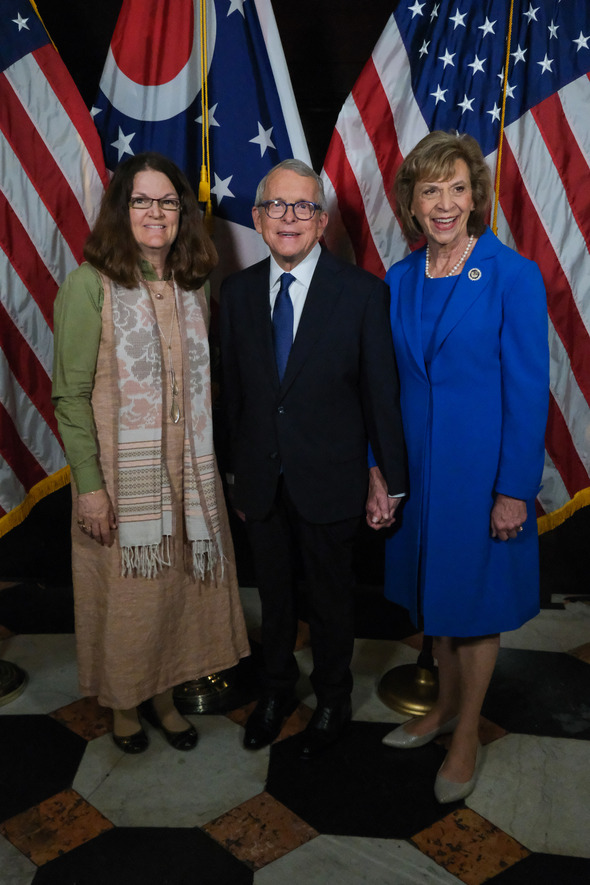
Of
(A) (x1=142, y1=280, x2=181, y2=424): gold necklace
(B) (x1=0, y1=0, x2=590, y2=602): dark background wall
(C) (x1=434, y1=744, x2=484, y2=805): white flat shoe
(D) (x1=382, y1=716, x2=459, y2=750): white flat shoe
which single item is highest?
(B) (x1=0, y1=0, x2=590, y2=602): dark background wall

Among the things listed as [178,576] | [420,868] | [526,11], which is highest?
[526,11]

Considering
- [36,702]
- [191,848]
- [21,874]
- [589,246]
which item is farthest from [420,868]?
[589,246]

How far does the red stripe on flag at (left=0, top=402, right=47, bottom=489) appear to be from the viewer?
2.49 m

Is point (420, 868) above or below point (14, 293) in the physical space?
below

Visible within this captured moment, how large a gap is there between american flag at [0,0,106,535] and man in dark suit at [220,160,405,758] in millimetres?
722

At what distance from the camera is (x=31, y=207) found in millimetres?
2408

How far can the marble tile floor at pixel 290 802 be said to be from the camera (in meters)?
1.79

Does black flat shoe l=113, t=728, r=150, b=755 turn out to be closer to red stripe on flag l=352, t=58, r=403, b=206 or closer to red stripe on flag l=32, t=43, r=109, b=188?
red stripe on flag l=32, t=43, r=109, b=188

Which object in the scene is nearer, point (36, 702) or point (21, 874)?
point (21, 874)

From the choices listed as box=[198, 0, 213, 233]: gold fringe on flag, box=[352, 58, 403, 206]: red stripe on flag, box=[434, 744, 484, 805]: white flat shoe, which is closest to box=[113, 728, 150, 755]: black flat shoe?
box=[434, 744, 484, 805]: white flat shoe

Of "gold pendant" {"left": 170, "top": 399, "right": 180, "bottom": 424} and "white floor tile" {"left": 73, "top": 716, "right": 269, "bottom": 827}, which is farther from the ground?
"gold pendant" {"left": 170, "top": 399, "right": 180, "bottom": 424}

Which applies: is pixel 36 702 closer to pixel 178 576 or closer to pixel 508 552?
pixel 178 576

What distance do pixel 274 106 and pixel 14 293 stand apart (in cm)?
104

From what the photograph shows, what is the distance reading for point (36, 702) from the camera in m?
2.48
